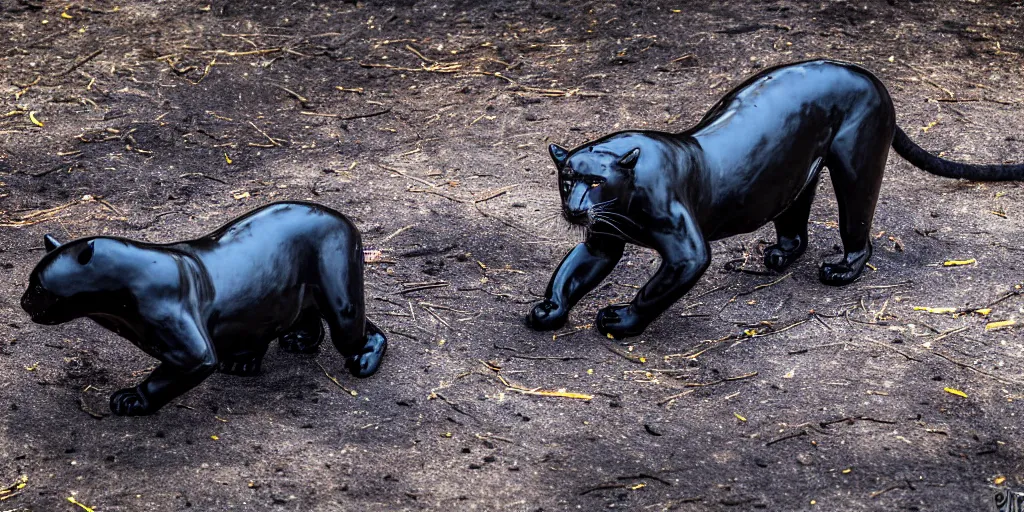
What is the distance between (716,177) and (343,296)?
6.92 ft

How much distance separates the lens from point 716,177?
6.06 m

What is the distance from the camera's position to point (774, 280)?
692 centimetres

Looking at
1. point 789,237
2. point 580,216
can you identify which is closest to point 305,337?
point 580,216

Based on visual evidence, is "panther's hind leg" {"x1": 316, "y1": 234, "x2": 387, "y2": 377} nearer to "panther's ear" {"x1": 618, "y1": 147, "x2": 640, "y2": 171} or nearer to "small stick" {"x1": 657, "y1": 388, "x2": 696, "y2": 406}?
"panther's ear" {"x1": 618, "y1": 147, "x2": 640, "y2": 171}

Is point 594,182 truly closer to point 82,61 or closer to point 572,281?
point 572,281

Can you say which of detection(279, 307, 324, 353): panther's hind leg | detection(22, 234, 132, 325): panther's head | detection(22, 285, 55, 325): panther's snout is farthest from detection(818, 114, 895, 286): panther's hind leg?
detection(22, 285, 55, 325): panther's snout

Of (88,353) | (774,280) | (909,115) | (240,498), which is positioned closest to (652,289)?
(774,280)

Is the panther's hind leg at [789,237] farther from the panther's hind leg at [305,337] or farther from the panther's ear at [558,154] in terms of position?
the panther's hind leg at [305,337]

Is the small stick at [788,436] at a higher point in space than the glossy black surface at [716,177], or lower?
lower

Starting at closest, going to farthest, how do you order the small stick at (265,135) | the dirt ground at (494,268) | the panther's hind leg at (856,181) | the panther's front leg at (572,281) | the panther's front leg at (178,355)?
the panther's front leg at (178,355), the dirt ground at (494,268), the panther's front leg at (572,281), the panther's hind leg at (856,181), the small stick at (265,135)

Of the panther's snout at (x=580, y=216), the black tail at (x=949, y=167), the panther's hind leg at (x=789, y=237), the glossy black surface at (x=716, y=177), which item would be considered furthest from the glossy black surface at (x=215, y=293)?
the black tail at (x=949, y=167)

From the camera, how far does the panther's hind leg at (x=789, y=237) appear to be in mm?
6922

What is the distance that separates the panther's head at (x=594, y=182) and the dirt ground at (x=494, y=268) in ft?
3.00

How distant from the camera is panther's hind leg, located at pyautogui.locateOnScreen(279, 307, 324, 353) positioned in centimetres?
590
